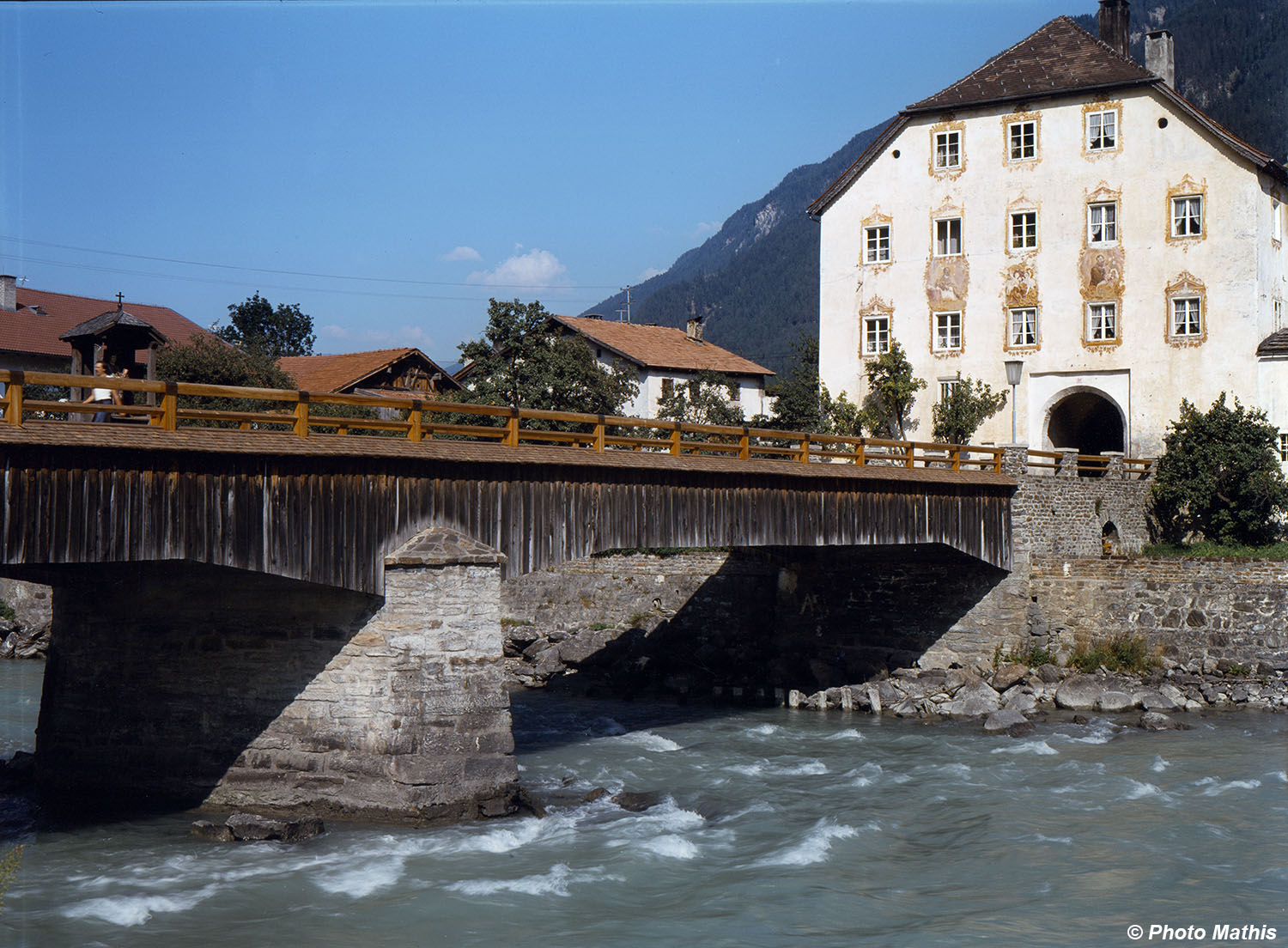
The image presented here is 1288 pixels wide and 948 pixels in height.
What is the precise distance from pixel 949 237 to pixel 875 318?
3520 mm

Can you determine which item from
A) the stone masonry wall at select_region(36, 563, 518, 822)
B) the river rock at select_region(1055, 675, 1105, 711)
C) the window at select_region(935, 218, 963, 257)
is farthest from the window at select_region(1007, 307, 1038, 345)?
the stone masonry wall at select_region(36, 563, 518, 822)

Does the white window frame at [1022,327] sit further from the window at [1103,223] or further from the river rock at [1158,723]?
the river rock at [1158,723]

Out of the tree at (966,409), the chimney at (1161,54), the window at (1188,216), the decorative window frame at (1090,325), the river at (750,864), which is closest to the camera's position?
the river at (750,864)

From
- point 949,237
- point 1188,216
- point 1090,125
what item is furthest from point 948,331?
point 1188,216

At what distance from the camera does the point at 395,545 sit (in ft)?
56.7

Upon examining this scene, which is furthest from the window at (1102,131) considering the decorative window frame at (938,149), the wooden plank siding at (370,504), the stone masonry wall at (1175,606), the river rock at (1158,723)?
the river rock at (1158,723)

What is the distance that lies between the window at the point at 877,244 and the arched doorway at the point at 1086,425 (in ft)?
24.5

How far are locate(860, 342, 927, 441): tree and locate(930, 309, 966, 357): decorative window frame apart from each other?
102 centimetres

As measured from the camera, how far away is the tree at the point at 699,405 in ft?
170

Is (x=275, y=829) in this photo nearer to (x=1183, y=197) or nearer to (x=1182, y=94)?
(x=1183, y=197)

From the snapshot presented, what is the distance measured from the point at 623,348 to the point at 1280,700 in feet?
115

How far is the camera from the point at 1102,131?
3744 centimetres

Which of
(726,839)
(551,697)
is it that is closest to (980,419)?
(551,697)

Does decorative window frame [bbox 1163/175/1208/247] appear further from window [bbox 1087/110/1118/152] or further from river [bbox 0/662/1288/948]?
river [bbox 0/662/1288/948]
